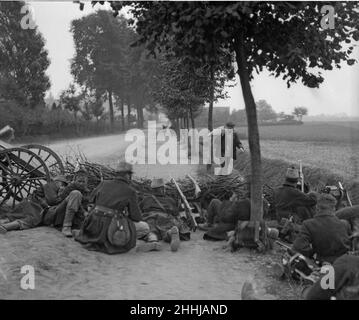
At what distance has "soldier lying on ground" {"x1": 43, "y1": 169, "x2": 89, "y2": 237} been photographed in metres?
8.02

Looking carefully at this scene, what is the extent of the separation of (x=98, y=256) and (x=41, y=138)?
32.3 metres

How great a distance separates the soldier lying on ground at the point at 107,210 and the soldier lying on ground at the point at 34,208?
1.12 m

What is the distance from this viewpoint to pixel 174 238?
765cm

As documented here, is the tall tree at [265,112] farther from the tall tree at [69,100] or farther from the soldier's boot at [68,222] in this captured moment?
the soldier's boot at [68,222]

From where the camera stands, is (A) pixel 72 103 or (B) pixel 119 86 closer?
(A) pixel 72 103

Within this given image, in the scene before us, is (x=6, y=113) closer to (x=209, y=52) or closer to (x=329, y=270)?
(x=209, y=52)

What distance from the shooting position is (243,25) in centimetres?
670

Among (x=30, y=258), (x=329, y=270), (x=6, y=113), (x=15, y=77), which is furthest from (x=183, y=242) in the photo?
(x=15, y=77)

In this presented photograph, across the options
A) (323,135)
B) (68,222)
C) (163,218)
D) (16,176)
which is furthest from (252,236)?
(323,135)

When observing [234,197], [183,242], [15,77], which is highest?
[15,77]

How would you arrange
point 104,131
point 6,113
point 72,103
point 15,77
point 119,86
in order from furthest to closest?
point 119,86 → point 104,131 → point 72,103 → point 15,77 → point 6,113

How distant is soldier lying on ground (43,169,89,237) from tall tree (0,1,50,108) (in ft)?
114

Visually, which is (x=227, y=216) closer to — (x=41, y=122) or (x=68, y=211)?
(x=68, y=211)

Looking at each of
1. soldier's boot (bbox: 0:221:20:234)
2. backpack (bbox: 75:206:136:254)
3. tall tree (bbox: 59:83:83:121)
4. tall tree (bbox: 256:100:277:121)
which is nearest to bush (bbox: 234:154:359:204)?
backpack (bbox: 75:206:136:254)
